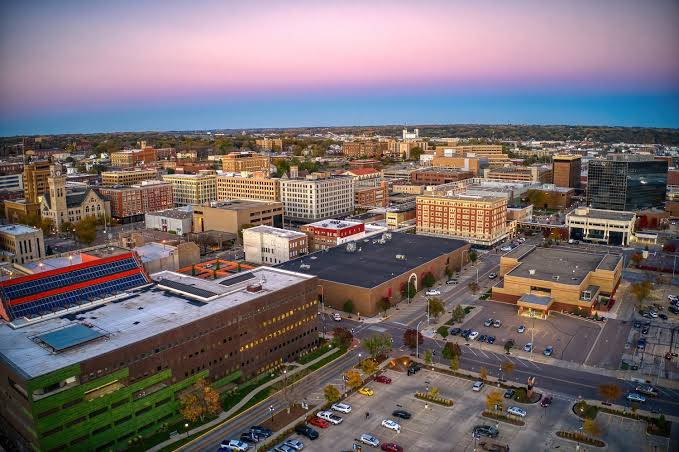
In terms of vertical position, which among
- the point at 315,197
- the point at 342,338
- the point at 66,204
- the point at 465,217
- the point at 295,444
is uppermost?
the point at 315,197

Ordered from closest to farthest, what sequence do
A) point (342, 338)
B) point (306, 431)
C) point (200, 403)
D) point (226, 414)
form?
point (306, 431)
point (200, 403)
point (226, 414)
point (342, 338)

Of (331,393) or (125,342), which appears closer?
(125,342)

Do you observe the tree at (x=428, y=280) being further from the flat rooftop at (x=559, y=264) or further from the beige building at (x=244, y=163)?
the beige building at (x=244, y=163)

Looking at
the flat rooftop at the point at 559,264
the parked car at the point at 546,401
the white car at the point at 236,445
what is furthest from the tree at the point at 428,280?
the white car at the point at 236,445

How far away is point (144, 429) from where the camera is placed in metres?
34.2

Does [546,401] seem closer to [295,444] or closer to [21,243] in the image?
[295,444]

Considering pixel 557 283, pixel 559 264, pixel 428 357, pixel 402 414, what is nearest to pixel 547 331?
pixel 557 283

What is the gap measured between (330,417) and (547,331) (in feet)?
80.2

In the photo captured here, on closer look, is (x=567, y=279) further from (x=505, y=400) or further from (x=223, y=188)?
(x=223, y=188)

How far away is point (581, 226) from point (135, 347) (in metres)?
71.7

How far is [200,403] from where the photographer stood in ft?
117

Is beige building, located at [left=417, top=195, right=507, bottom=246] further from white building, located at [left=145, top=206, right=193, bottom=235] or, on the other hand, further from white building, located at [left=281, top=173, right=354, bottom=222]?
white building, located at [left=145, top=206, right=193, bottom=235]

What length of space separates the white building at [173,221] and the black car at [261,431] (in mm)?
60682

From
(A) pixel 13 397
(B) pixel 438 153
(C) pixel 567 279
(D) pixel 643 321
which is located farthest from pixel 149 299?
(B) pixel 438 153
